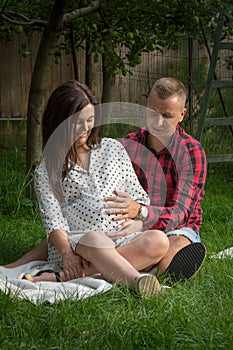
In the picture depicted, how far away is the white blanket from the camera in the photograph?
3.19 meters

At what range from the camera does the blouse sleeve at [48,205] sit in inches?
Answer: 145

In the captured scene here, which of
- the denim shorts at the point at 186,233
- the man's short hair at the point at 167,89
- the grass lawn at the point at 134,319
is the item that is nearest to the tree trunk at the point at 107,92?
the man's short hair at the point at 167,89

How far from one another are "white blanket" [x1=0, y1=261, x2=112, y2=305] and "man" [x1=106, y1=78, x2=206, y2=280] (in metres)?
0.40

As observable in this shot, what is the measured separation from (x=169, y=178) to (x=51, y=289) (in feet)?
3.26

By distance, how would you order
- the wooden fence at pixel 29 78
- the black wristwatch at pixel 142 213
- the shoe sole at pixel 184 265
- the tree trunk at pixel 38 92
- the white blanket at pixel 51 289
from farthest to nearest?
1. the wooden fence at pixel 29 78
2. the tree trunk at pixel 38 92
3. the black wristwatch at pixel 142 213
4. the shoe sole at pixel 184 265
5. the white blanket at pixel 51 289

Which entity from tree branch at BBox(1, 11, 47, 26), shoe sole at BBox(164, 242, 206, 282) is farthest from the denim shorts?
tree branch at BBox(1, 11, 47, 26)

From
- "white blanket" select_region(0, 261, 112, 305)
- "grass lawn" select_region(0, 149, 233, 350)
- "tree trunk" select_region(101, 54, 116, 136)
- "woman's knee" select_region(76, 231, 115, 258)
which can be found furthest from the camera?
"tree trunk" select_region(101, 54, 116, 136)

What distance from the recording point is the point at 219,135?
780 centimetres

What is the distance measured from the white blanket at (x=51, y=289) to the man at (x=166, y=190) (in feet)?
0.92

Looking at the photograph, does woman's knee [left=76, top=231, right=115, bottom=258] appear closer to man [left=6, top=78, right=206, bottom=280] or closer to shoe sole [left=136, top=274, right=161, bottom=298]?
man [left=6, top=78, right=206, bottom=280]

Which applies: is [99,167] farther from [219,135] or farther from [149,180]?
[219,135]

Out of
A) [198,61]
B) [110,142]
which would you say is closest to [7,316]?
[110,142]

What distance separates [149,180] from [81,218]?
1.64 ft

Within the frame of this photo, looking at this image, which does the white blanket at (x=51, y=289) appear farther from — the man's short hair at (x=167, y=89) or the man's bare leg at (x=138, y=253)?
the man's short hair at (x=167, y=89)
